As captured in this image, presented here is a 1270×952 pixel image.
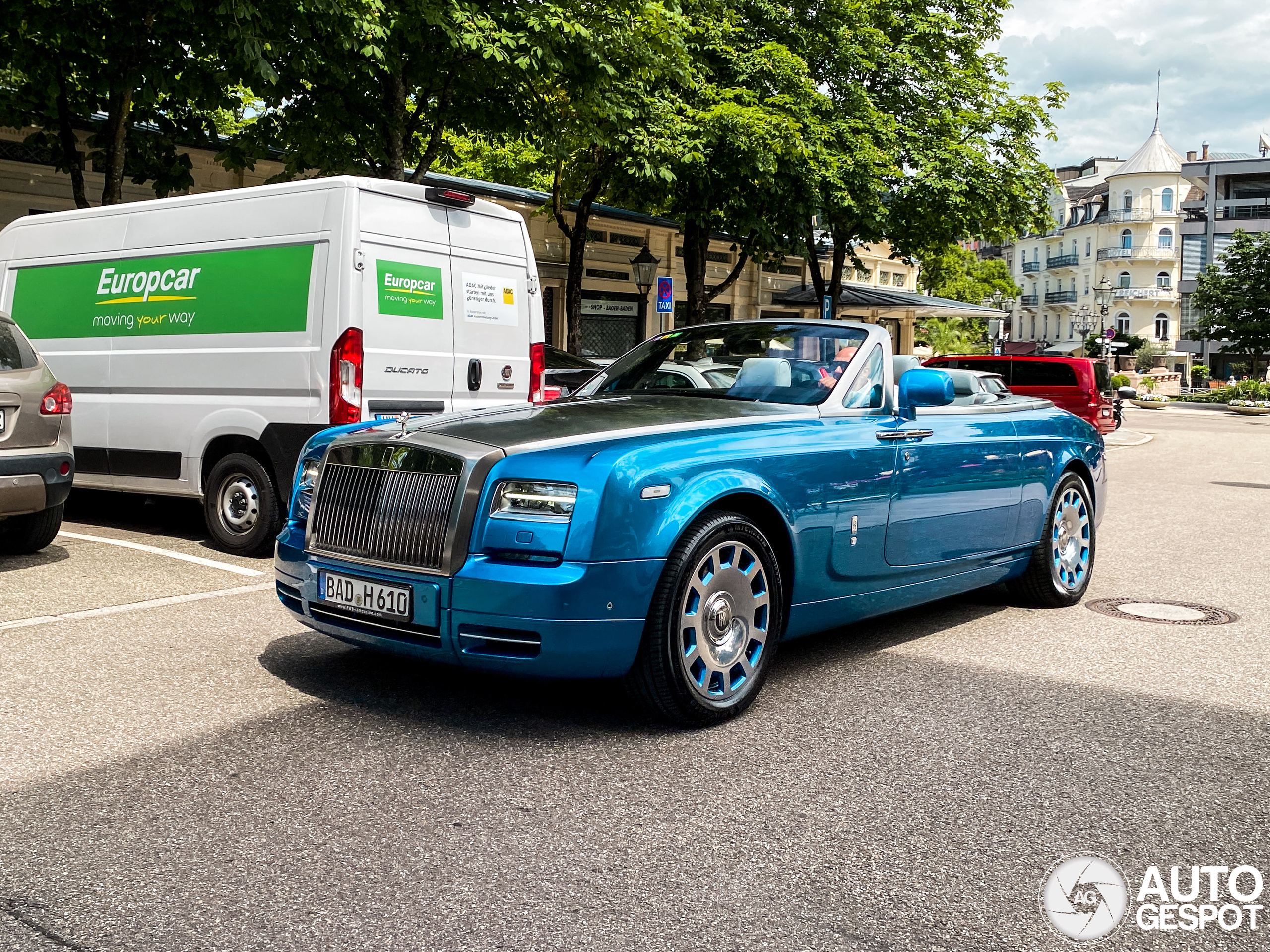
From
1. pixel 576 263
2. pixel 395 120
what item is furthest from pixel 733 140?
pixel 395 120

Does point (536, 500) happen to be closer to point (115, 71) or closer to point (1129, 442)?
point (115, 71)

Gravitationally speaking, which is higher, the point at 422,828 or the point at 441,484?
the point at 441,484

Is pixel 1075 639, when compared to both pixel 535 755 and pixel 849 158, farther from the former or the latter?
pixel 849 158

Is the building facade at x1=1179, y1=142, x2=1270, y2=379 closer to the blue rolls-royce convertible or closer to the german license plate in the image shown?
the blue rolls-royce convertible

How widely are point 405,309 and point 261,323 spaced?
0.95 m

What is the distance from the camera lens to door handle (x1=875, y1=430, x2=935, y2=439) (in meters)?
5.51

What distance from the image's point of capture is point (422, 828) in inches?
137

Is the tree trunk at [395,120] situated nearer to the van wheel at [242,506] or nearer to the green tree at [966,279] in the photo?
the van wheel at [242,506]

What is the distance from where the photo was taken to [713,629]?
4555 millimetres

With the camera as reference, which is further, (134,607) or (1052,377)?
(1052,377)

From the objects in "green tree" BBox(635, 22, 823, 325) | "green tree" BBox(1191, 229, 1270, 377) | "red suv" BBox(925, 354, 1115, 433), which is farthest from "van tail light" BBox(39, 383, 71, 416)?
"green tree" BBox(1191, 229, 1270, 377)

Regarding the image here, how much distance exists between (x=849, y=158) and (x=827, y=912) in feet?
78.8

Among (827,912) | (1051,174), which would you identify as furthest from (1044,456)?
(1051,174)

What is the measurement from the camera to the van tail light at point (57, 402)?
25.8 ft
